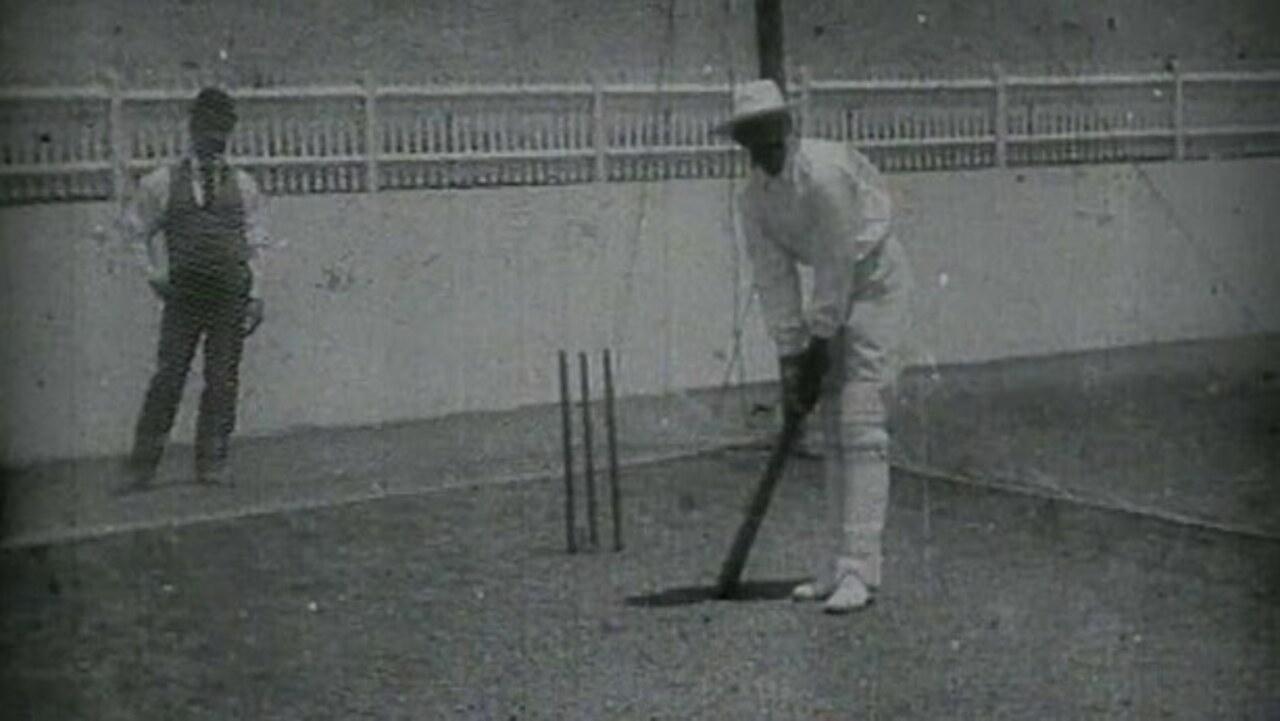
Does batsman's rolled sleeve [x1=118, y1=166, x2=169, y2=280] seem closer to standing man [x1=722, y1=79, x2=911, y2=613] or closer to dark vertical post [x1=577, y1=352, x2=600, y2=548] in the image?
dark vertical post [x1=577, y1=352, x2=600, y2=548]

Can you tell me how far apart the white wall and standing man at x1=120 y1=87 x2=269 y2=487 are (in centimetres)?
5

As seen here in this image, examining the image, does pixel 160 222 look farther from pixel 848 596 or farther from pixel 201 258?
pixel 848 596

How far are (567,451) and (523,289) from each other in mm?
452

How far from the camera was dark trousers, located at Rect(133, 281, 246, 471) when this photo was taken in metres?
4.83

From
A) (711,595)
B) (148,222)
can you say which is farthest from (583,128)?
(711,595)

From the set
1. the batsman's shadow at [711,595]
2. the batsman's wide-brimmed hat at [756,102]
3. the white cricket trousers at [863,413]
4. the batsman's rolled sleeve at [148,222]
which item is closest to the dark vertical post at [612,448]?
the batsman's shadow at [711,595]

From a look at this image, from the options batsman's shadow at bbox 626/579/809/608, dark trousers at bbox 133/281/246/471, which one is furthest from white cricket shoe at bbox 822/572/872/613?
dark trousers at bbox 133/281/246/471

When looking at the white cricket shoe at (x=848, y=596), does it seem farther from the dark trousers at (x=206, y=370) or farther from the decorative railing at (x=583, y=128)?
the dark trousers at (x=206, y=370)

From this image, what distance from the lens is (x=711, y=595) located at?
5.82 m

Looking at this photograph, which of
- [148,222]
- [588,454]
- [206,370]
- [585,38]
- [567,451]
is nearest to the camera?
[148,222]

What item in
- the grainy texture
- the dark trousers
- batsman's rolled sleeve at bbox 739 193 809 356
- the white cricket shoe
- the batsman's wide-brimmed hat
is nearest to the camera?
the grainy texture

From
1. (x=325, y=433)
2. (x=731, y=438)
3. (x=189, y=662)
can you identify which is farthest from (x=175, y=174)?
(x=731, y=438)

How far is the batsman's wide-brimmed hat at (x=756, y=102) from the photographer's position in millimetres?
5285

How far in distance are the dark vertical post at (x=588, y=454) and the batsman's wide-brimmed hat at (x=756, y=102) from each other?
0.70 metres
